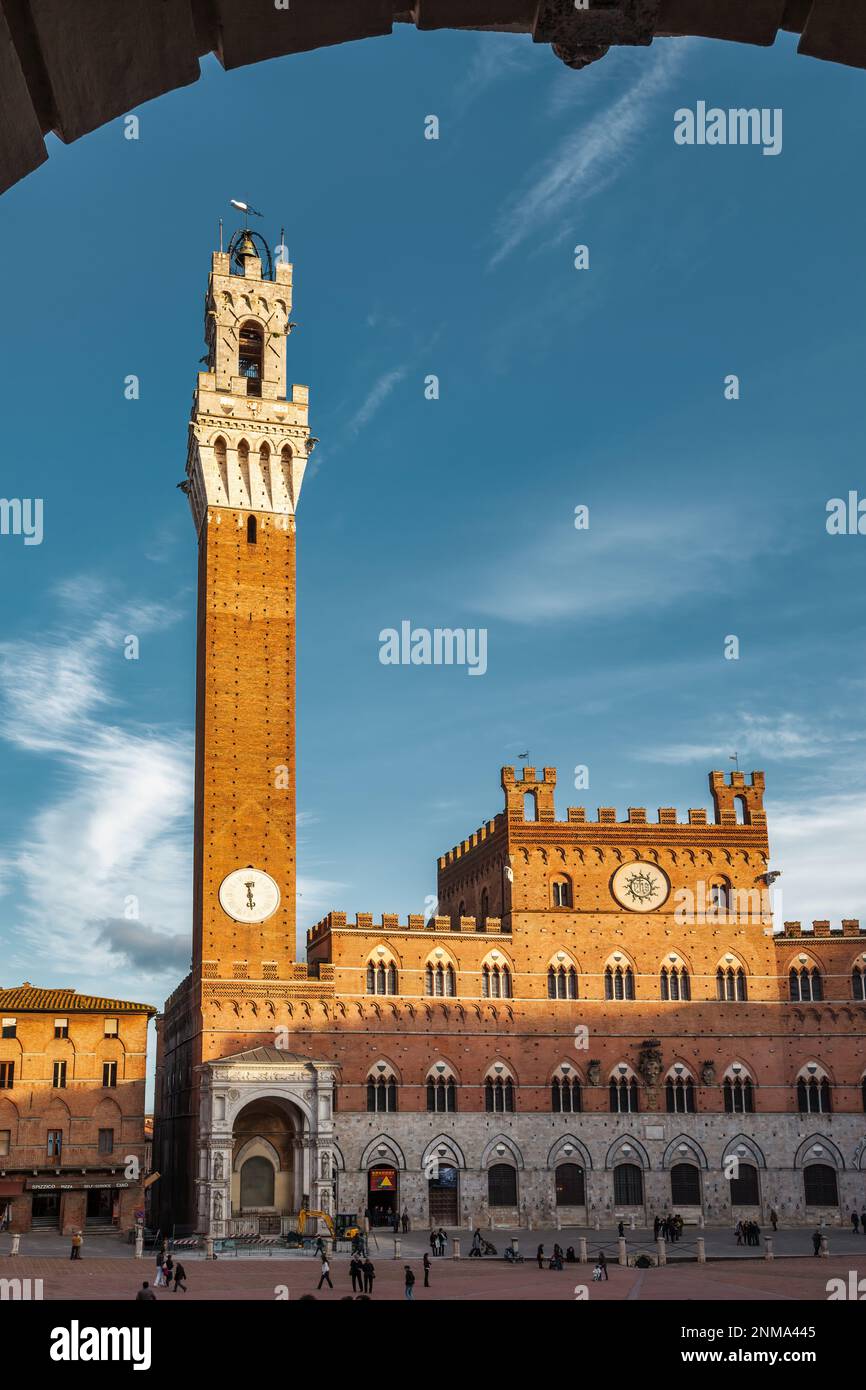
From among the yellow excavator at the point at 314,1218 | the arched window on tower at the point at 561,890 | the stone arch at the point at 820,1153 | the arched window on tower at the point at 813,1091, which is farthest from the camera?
the arched window on tower at the point at 561,890

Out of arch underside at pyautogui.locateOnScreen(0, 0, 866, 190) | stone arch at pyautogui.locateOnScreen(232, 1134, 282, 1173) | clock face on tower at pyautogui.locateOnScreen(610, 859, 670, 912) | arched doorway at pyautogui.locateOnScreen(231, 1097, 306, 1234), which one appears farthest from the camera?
clock face on tower at pyautogui.locateOnScreen(610, 859, 670, 912)

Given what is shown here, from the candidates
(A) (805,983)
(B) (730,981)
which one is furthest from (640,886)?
(A) (805,983)

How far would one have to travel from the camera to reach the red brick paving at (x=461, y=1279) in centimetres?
2905

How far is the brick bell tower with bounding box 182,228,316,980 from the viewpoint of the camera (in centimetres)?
5003

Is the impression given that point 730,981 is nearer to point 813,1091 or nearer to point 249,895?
point 813,1091

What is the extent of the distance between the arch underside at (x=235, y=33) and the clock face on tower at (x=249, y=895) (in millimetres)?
47217

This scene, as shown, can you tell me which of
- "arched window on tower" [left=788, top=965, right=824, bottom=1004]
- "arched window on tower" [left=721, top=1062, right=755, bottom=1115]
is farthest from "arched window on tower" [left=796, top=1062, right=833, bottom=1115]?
"arched window on tower" [left=788, top=965, right=824, bottom=1004]

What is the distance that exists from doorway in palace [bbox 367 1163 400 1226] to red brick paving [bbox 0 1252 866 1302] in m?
8.52

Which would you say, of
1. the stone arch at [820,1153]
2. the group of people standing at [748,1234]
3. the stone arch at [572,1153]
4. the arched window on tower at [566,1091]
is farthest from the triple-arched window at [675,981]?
the group of people standing at [748,1234]

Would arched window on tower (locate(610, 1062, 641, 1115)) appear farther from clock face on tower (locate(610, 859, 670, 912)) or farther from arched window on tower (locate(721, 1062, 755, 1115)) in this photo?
clock face on tower (locate(610, 859, 670, 912))

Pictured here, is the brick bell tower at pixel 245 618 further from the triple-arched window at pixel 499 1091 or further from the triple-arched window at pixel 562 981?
the triple-arched window at pixel 562 981

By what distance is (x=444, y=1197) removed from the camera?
49.0 m
